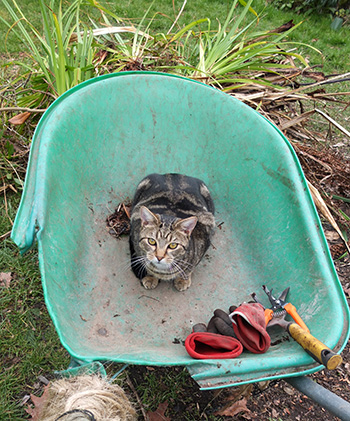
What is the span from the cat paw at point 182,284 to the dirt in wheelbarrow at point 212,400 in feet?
1.35

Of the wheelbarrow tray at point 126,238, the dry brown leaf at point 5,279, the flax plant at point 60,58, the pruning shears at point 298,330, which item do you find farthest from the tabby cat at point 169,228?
the flax plant at point 60,58

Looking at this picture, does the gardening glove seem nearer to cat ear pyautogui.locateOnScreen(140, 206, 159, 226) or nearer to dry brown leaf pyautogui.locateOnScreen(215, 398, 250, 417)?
dry brown leaf pyautogui.locateOnScreen(215, 398, 250, 417)

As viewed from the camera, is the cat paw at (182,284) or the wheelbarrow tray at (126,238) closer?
the wheelbarrow tray at (126,238)

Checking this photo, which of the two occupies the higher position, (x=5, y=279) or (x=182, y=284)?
(x=182, y=284)

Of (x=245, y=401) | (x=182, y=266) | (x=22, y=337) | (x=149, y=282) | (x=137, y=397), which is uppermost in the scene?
(x=182, y=266)

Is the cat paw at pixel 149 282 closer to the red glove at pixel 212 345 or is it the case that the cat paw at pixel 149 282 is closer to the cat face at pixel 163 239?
the cat face at pixel 163 239

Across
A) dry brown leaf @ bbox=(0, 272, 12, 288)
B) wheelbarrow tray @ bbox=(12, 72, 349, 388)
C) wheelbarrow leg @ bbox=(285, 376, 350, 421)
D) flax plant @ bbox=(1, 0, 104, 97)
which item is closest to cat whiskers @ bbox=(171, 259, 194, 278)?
wheelbarrow tray @ bbox=(12, 72, 349, 388)

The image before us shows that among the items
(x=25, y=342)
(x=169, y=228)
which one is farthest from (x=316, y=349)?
(x=25, y=342)

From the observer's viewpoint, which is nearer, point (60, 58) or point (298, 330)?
point (298, 330)

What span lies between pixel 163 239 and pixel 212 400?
2.76 ft

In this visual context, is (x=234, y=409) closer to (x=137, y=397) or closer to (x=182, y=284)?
(x=137, y=397)

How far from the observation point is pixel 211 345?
52.9 inches

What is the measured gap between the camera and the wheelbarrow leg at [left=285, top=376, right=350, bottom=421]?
1.00m

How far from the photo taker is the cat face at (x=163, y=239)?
1.67m
